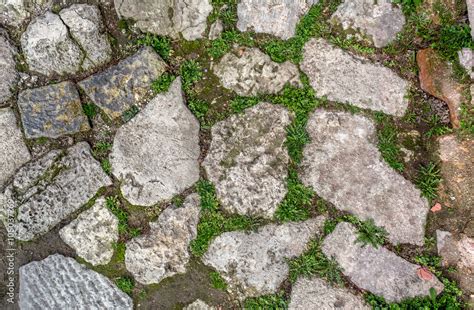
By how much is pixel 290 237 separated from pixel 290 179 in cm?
48

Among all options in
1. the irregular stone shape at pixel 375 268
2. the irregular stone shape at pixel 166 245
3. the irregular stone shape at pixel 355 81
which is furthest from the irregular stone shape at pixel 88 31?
the irregular stone shape at pixel 375 268

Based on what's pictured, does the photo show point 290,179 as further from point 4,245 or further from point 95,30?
point 4,245

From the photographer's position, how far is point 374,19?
11.3 feet

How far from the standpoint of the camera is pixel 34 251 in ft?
12.1

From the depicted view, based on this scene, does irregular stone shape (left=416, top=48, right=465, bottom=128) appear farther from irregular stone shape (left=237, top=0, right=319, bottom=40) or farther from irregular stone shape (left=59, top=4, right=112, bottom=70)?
irregular stone shape (left=59, top=4, right=112, bottom=70)

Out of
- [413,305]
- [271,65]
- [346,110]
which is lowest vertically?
[413,305]

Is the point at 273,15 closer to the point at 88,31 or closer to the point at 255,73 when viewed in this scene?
the point at 255,73

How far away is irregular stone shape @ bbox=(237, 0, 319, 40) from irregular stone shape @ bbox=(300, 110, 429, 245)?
0.77 meters

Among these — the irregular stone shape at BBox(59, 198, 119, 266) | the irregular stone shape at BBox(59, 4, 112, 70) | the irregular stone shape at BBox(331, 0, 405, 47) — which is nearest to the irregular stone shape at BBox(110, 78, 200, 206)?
the irregular stone shape at BBox(59, 198, 119, 266)

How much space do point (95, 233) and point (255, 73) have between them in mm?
1948

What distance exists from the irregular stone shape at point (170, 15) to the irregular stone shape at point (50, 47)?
0.52m

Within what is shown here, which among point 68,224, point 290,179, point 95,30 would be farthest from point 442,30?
point 68,224

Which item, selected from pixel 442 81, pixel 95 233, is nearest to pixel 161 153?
pixel 95 233

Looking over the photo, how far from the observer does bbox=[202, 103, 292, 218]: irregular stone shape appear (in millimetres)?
3445
